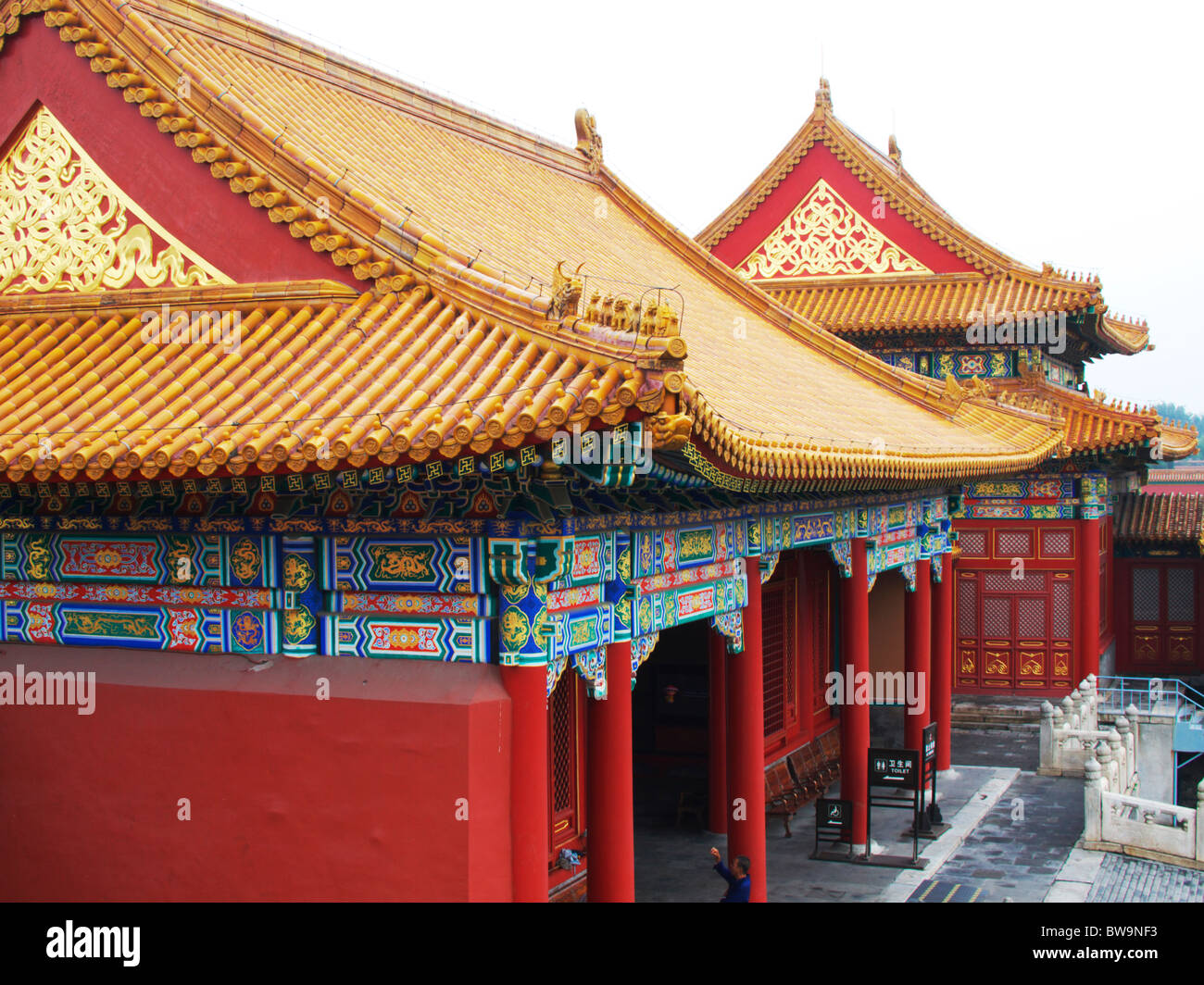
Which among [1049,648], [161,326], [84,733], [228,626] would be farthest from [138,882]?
[1049,648]

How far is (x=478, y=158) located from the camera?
1639 cm

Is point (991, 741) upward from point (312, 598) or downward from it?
downward

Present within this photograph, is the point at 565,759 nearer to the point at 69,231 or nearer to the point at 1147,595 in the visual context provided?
the point at 69,231

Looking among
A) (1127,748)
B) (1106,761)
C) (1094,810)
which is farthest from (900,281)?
(1094,810)

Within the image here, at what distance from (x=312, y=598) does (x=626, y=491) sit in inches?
94.5

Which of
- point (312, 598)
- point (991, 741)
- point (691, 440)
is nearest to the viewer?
point (691, 440)

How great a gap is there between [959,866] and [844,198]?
16649mm

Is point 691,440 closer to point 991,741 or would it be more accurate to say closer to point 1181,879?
point 1181,879

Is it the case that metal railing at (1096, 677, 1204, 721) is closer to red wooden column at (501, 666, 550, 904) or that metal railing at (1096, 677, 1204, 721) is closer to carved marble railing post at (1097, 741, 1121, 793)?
carved marble railing post at (1097, 741, 1121, 793)

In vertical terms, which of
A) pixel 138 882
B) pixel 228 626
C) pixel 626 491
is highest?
pixel 626 491

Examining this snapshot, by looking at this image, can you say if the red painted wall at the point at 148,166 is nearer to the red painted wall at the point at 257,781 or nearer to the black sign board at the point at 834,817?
the red painted wall at the point at 257,781

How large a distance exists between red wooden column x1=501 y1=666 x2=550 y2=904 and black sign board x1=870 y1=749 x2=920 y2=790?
7598 mm

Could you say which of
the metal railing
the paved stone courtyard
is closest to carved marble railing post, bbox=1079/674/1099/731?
the metal railing

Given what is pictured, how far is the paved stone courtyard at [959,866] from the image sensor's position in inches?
577
